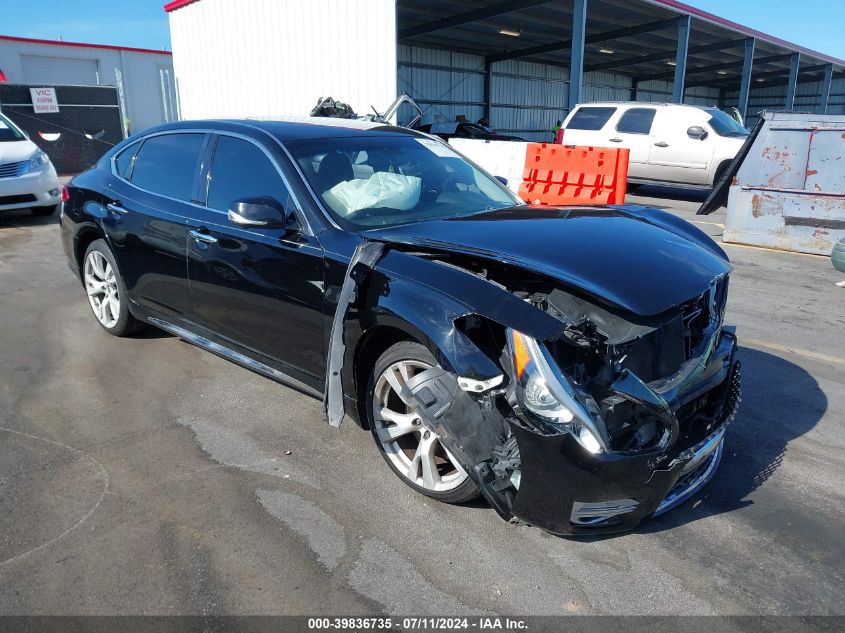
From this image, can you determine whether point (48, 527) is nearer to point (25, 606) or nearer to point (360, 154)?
point (25, 606)

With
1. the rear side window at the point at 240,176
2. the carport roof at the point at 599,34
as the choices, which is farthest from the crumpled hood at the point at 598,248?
the carport roof at the point at 599,34

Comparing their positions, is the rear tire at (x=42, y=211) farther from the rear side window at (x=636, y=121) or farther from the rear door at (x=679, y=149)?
the rear door at (x=679, y=149)

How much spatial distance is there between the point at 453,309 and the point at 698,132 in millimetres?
12601

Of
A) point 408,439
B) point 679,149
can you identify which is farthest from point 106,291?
point 679,149

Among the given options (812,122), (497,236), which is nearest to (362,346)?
(497,236)

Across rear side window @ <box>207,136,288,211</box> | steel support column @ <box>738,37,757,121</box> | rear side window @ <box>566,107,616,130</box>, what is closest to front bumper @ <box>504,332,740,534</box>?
rear side window @ <box>207,136,288,211</box>

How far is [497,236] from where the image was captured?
10.3 ft

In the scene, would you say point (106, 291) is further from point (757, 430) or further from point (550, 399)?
point (757, 430)

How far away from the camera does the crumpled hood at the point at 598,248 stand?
272 cm

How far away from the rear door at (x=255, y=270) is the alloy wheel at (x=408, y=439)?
44cm

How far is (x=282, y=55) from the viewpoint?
18500 mm

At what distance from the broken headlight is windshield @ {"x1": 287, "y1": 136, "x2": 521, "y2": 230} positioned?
1.30 metres

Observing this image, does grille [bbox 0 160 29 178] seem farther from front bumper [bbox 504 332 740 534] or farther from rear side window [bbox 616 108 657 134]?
rear side window [bbox 616 108 657 134]

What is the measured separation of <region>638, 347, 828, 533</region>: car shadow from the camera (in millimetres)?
3094
